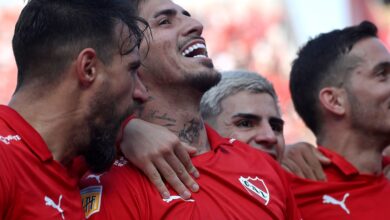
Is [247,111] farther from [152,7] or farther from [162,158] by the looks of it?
[162,158]

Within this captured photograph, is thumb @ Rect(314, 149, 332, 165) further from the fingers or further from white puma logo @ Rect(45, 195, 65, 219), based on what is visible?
white puma logo @ Rect(45, 195, 65, 219)

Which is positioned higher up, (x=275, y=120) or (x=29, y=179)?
(x=29, y=179)

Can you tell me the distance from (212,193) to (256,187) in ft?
0.68

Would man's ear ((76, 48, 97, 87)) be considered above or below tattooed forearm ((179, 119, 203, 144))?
above

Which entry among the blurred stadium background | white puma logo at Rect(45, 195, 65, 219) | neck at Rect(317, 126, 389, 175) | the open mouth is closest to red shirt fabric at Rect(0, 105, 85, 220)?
white puma logo at Rect(45, 195, 65, 219)

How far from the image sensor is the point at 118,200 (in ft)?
8.72

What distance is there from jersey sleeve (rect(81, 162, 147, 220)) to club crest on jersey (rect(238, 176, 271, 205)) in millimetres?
411

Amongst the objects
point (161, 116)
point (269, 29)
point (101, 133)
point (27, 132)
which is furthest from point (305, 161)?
point (269, 29)

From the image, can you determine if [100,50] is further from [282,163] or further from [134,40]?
[282,163]

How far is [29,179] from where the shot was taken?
2281 millimetres

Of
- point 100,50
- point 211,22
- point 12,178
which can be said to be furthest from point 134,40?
point 211,22

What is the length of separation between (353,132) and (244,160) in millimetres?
1039

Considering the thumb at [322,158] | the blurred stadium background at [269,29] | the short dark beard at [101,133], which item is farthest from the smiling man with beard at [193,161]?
the blurred stadium background at [269,29]

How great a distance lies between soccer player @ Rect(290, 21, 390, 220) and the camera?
3488 millimetres
